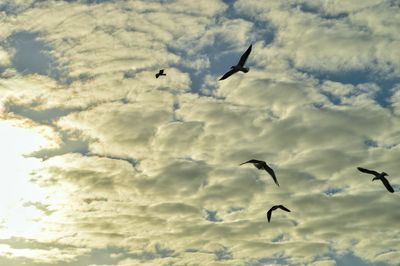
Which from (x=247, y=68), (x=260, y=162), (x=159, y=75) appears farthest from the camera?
(x=159, y=75)

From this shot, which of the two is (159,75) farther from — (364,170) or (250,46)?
(364,170)

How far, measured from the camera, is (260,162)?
55875 millimetres

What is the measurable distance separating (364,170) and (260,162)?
42.0ft

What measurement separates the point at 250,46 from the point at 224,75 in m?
5.31

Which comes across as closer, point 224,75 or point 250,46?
point 250,46

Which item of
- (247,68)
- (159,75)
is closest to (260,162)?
(247,68)

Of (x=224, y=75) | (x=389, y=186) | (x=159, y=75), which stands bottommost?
(x=389, y=186)

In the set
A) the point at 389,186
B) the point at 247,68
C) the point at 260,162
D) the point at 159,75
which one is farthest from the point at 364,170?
the point at 159,75

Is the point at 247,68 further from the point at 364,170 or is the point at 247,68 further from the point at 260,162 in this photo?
the point at 364,170

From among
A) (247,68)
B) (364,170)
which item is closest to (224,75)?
(247,68)

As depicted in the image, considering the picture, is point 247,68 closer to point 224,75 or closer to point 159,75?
point 224,75

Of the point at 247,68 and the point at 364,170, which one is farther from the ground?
the point at 247,68

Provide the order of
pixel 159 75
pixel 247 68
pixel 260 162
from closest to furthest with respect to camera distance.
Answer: pixel 260 162, pixel 247 68, pixel 159 75

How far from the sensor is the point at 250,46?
187 feet
